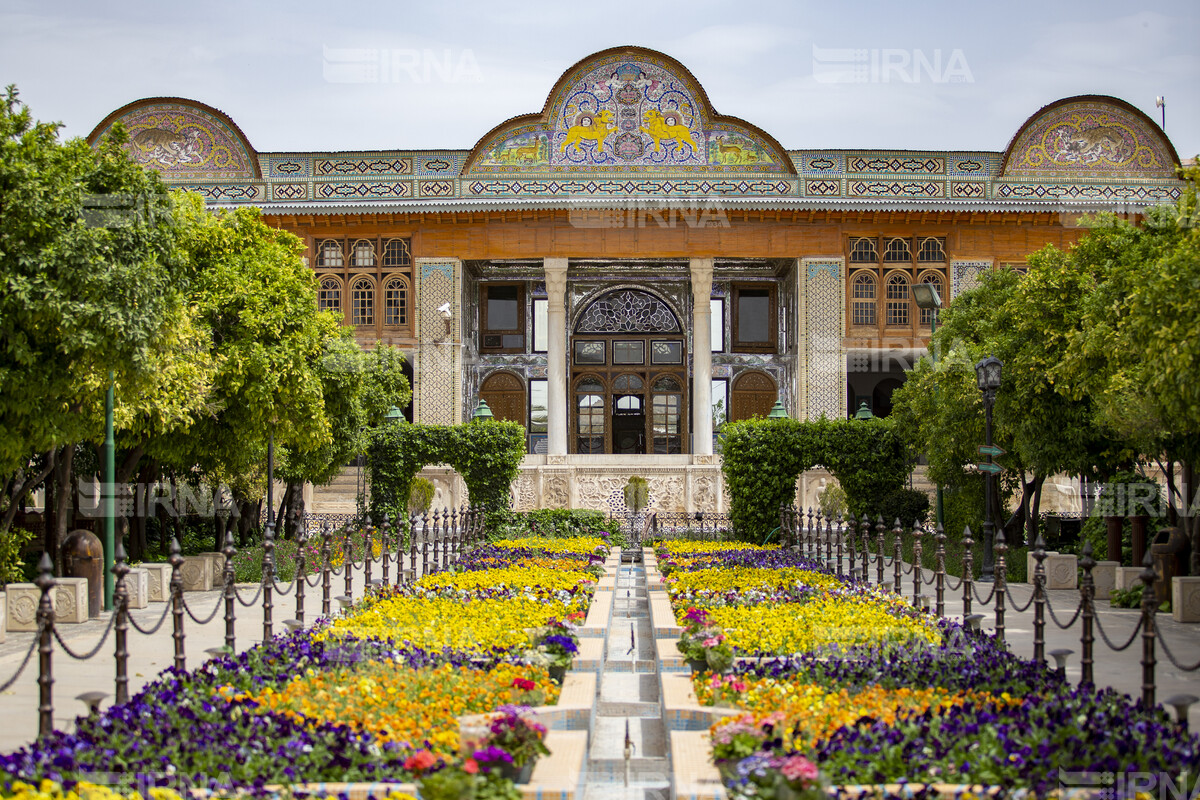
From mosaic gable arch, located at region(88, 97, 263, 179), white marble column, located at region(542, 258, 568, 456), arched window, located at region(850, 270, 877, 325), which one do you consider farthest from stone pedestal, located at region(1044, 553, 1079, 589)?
mosaic gable arch, located at region(88, 97, 263, 179)

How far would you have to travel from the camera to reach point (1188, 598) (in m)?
12.3

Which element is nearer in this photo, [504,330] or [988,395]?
[988,395]

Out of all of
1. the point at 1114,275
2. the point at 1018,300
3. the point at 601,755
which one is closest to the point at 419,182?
the point at 1018,300

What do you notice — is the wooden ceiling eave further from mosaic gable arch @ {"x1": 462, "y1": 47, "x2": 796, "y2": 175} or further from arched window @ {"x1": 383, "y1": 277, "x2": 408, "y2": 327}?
arched window @ {"x1": 383, "y1": 277, "x2": 408, "y2": 327}

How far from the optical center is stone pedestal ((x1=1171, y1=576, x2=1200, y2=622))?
483 inches

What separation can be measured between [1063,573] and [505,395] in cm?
2117

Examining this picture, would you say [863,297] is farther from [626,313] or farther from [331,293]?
[331,293]

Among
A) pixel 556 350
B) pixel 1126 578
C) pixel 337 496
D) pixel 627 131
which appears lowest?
pixel 1126 578

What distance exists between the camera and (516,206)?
3047 centimetres

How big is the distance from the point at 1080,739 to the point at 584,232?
26.8m

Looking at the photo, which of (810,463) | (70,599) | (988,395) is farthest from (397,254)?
(70,599)

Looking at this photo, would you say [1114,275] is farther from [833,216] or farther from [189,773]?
[833,216]

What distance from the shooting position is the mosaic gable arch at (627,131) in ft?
103

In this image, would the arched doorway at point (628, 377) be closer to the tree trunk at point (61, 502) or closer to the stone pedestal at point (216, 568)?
the stone pedestal at point (216, 568)
